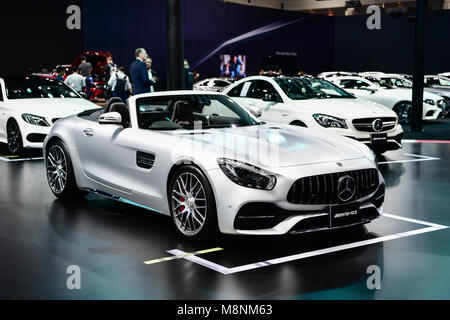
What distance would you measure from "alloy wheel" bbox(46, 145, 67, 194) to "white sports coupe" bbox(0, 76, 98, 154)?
3321mm

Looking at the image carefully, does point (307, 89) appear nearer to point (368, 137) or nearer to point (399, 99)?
point (368, 137)

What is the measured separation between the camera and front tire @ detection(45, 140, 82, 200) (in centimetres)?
684

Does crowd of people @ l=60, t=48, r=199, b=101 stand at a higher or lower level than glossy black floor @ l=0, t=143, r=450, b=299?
higher

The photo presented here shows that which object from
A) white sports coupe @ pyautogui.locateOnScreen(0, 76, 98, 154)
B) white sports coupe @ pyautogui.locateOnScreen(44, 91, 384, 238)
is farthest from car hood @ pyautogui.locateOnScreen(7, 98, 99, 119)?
white sports coupe @ pyautogui.locateOnScreen(44, 91, 384, 238)

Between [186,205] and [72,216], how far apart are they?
1.74m

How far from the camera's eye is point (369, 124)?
379 inches

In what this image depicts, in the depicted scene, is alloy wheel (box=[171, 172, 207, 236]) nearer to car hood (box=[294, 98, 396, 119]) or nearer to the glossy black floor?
the glossy black floor

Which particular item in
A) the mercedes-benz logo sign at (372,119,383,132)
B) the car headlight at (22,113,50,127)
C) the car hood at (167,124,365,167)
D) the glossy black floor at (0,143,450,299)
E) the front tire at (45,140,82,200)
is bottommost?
the glossy black floor at (0,143,450,299)

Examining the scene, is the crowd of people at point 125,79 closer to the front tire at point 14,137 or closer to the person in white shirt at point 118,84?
the person in white shirt at point 118,84

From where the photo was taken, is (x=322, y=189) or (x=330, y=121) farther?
(x=330, y=121)

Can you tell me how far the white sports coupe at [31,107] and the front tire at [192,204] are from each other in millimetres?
5757

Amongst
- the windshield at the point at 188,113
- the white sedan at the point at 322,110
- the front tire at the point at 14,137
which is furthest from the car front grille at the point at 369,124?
the front tire at the point at 14,137

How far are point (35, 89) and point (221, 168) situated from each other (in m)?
7.62

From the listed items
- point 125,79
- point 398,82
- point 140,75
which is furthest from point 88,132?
point 398,82
